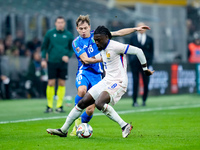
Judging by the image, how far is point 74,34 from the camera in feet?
72.3

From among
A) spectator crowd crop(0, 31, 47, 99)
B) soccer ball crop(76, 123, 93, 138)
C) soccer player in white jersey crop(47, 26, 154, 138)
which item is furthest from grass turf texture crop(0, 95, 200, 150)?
spectator crowd crop(0, 31, 47, 99)

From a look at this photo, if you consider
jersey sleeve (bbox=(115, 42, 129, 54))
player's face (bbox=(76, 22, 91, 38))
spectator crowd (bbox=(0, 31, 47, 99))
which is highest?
player's face (bbox=(76, 22, 91, 38))

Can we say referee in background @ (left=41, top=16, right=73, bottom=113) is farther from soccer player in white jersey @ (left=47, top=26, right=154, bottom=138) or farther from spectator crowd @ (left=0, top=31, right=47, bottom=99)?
spectator crowd @ (left=0, top=31, right=47, bottom=99)

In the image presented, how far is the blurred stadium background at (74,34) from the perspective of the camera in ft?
61.9

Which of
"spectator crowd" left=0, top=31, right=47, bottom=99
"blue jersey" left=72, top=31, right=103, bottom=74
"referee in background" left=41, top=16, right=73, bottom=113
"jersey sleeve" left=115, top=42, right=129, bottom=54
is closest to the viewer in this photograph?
"jersey sleeve" left=115, top=42, right=129, bottom=54

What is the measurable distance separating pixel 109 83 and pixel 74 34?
14090mm

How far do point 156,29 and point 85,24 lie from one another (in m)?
19.1

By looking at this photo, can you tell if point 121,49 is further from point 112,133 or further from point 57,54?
point 57,54

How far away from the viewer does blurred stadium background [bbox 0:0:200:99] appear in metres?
18.9

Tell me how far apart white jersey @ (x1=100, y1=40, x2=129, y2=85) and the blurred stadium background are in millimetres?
10114

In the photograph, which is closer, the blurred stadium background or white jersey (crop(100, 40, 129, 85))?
white jersey (crop(100, 40, 129, 85))

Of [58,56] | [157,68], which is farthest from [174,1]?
[58,56]

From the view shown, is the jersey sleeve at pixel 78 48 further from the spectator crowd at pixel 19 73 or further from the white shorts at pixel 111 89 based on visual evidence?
the spectator crowd at pixel 19 73

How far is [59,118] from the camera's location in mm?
11383
